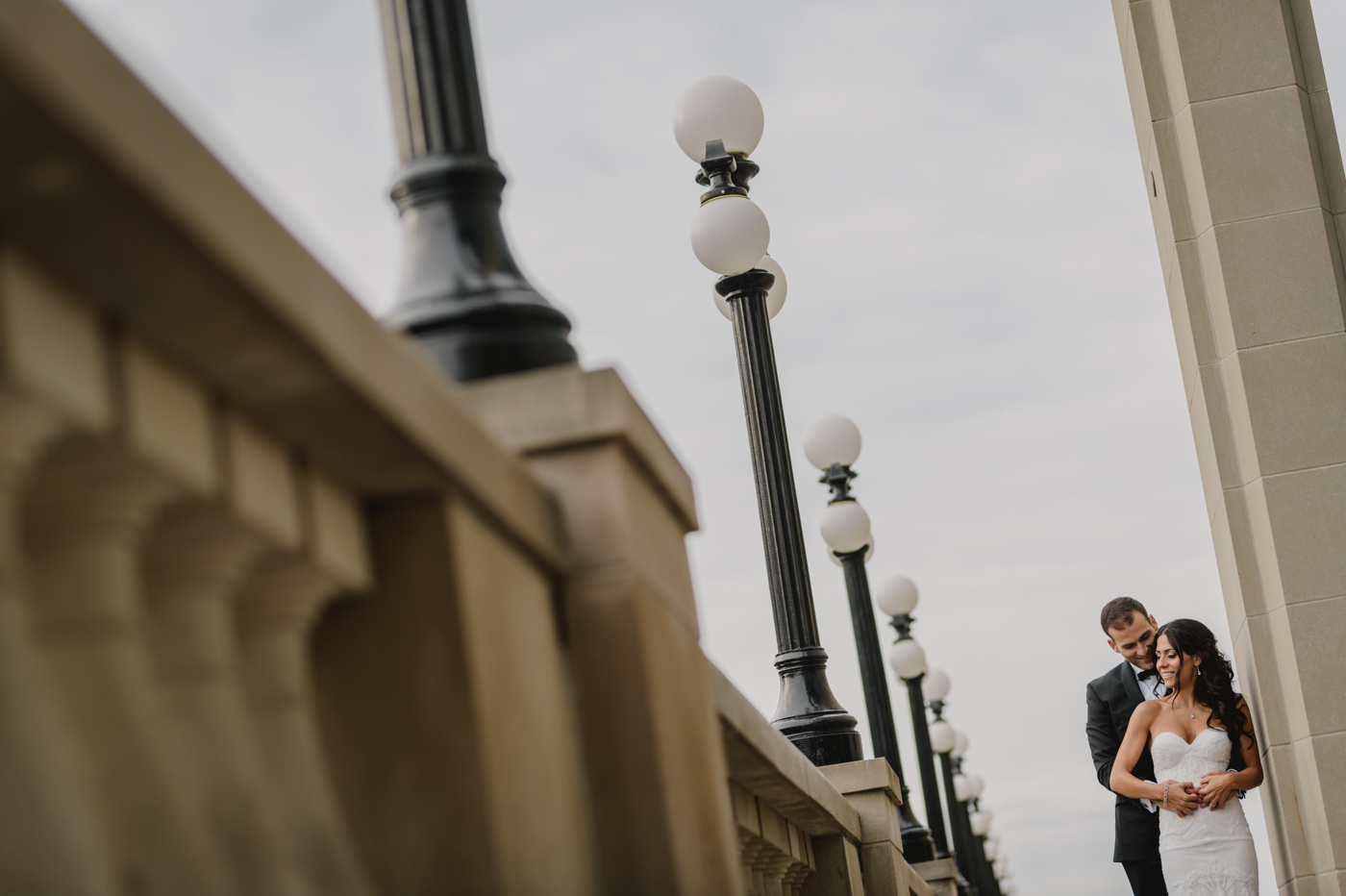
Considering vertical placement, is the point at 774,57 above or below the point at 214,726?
above

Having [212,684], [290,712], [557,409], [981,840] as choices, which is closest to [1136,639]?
[557,409]

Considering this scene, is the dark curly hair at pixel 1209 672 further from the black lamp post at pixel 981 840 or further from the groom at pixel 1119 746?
the black lamp post at pixel 981 840

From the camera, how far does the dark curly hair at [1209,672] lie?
25.7ft

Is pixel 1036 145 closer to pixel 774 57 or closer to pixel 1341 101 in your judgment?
pixel 774 57

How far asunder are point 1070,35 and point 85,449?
22.7 meters

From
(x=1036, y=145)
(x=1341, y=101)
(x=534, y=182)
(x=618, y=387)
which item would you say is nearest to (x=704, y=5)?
(x=1036, y=145)

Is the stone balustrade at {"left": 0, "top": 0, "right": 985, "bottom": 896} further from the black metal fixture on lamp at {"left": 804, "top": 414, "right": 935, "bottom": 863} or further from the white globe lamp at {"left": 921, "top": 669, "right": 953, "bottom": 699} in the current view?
the white globe lamp at {"left": 921, "top": 669, "right": 953, "bottom": 699}

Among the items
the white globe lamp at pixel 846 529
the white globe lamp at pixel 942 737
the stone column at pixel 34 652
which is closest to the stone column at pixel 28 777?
the stone column at pixel 34 652

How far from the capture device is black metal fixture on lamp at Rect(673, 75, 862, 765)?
762 cm

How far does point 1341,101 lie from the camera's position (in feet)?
27.0

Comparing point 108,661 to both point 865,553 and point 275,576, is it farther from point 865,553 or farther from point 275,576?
point 865,553

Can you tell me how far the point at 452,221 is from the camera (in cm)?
305

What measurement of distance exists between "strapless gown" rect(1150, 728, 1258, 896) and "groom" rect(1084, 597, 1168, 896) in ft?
1.13

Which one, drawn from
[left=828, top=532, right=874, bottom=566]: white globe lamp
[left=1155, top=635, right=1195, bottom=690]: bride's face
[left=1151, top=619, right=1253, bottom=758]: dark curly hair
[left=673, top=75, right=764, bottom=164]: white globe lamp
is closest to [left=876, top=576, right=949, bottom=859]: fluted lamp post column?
[left=828, top=532, right=874, bottom=566]: white globe lamp
